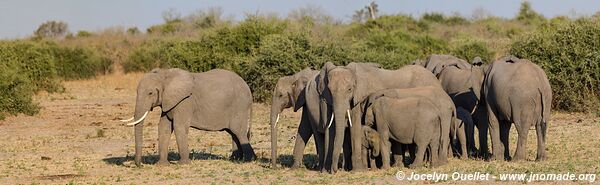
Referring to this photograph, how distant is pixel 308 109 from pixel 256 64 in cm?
1442

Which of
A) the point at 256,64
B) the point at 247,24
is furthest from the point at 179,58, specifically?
the point at 256,64

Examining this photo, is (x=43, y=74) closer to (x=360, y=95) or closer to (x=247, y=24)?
(x=247, y=24)

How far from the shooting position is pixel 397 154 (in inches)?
518

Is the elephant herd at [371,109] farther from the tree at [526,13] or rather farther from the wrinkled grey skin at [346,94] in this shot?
the tree at [526,13]

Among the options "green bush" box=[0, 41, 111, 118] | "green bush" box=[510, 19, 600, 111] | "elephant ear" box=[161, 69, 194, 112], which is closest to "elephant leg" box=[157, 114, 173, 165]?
"elephant ear" box=[161, 69, 194, 112]

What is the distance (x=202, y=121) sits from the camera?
578 inches

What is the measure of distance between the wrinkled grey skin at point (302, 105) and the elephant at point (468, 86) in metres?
2.31

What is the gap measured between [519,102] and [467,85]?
2.28 m

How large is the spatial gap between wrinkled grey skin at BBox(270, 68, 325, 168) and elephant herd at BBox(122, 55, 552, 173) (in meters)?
0.01

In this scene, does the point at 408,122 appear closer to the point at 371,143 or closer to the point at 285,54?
the point at 371,143

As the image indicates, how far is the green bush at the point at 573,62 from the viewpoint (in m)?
22.7

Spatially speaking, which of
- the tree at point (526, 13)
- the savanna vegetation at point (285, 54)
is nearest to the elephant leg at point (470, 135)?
the savanna vegetation at point (285, 54)

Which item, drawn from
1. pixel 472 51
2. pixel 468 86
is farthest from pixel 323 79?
pixel 472 51

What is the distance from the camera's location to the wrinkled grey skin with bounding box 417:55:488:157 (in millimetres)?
14695
